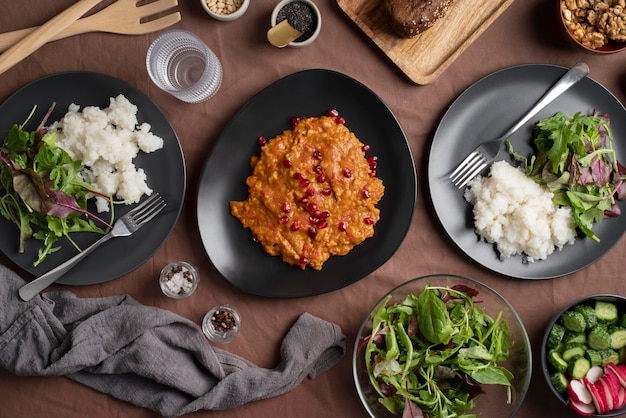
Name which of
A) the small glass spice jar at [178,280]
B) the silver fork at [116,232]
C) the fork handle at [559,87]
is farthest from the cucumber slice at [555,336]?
the silver fork at [116,232]

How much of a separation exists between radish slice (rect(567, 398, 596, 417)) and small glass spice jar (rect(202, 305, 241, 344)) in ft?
5.80

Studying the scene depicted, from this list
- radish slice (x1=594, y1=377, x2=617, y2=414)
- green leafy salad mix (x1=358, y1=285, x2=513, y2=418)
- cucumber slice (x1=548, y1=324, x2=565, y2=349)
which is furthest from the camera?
cucumber slice (x1=548, y1=324, x2=565, y2=349)

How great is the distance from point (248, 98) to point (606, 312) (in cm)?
222

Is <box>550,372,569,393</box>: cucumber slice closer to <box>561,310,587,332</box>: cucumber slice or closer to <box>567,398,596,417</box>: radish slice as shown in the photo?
<box>567,398,596,417</box>: radish slice

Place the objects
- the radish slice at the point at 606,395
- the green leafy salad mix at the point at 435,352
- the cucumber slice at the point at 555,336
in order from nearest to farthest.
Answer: the green leafy salad mix at the point at 435,352 < the radish slice at the point at 606,395 < the cucumber slice at the point at 555,336

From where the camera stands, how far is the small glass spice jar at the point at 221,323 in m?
3.10

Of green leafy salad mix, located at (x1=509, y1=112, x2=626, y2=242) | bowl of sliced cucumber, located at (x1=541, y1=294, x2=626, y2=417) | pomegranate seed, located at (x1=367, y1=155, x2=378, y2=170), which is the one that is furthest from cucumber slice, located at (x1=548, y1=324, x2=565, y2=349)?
pomegranate seed, located at (x1=367, y1=155, x2=378, y2=170)

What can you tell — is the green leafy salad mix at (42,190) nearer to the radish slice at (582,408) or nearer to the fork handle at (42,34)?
the fork handle at (42,34)

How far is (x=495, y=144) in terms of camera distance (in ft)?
10.2

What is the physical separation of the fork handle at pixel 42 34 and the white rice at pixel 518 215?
2.29 metres

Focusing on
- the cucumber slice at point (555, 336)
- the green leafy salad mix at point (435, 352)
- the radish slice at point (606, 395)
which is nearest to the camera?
the green leafy salad mix at point (435, 352)

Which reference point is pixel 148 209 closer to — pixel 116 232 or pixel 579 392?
pixel 116 232

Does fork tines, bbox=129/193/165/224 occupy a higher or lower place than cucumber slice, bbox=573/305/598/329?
higher

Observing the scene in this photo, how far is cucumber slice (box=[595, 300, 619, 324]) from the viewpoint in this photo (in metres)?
3.04
